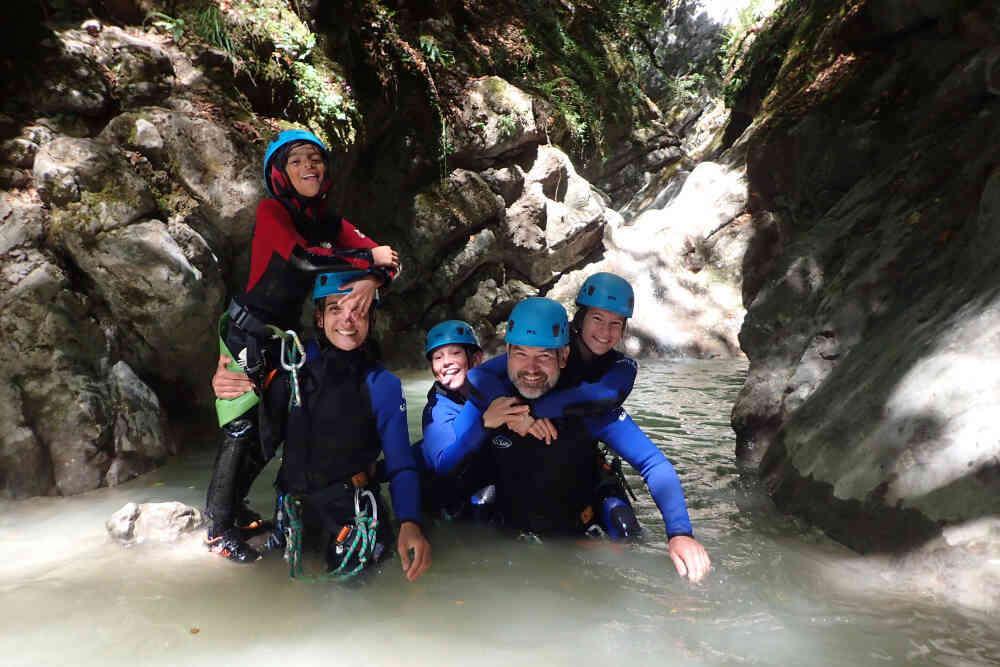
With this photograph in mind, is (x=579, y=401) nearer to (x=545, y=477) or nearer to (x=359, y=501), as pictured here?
(x=545, y=477)

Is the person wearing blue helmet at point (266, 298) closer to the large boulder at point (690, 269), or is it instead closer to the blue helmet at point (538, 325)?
the blue helmet at point (538, 325)

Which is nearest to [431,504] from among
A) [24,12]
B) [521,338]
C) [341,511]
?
[341,511]

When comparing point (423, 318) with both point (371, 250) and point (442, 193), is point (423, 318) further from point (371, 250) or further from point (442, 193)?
point (371, 250)

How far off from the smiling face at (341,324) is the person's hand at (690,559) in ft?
6.40

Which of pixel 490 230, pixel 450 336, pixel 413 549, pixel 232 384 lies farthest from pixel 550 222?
pixel 413 549

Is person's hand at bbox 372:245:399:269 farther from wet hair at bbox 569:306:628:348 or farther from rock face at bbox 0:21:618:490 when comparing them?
rock face at bbox 0:21:618:490

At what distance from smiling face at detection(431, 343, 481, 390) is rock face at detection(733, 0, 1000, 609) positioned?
2391mm

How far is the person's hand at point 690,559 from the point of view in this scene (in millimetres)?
2699

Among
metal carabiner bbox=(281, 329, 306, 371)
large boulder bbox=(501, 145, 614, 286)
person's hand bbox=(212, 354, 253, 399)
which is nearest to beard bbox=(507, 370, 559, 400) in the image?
metal carabiner bbox=(281, 329, 306, 371)

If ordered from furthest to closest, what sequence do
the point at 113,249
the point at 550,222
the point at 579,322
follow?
the point at 550,222
the point at 113,249
the point at 579,322

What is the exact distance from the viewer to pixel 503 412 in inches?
118

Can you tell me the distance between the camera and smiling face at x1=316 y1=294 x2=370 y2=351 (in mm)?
2992

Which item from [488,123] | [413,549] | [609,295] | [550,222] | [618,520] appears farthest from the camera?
[550,222]

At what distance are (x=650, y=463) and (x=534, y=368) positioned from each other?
0.81 meters
